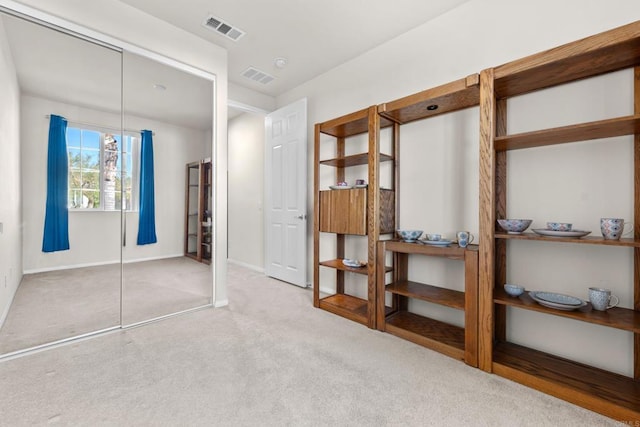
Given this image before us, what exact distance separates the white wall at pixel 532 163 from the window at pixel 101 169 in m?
2.50

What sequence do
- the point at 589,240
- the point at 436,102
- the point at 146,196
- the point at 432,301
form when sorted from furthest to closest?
1. the point at 146,196
2. the point at 436,102
3. the point at 432,301
4. the point at 589,240

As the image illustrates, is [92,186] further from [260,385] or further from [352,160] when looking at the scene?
[352,160]

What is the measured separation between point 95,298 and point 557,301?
3398mm

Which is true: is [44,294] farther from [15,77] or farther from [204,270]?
[15,77]

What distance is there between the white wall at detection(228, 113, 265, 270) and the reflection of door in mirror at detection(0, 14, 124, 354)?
241 cm

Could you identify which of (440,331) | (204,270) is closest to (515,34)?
(440,331)

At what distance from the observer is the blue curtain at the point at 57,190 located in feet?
6.98

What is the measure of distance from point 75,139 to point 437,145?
296cm

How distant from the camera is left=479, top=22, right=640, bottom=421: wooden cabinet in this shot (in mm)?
1484

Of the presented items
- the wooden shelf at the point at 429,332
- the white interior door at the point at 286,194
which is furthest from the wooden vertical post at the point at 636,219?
the white interior door at the point at 286,194

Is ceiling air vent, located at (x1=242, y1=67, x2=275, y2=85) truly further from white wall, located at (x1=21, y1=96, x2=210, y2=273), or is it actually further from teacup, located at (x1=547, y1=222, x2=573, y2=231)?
teacup, located at (x1=547, y1=222, x2=573, y2=231)

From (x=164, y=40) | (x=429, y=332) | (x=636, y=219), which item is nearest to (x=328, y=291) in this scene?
(x=429, y=332)

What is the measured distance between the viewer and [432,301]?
215 centimetres

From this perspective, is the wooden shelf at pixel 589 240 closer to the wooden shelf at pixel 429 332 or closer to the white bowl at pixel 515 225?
the white bowl at pixel 515 225
